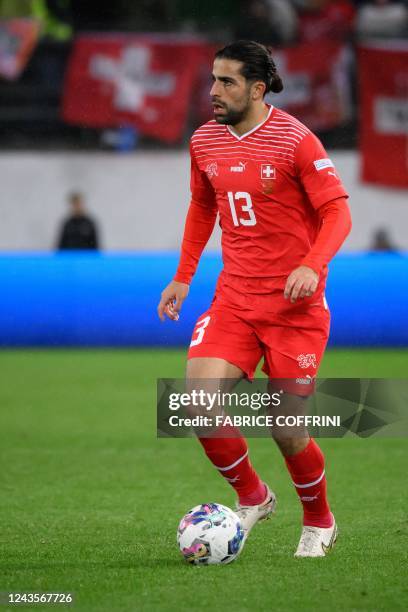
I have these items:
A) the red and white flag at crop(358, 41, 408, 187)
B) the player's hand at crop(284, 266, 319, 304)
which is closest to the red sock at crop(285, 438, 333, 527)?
the player's hand at crop(284, 266, 319, 304)

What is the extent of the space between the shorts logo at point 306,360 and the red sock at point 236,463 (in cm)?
41

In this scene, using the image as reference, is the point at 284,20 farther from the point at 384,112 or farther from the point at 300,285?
the point at 300,285

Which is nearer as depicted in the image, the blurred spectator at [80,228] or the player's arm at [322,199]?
the player's arm at [322,199]

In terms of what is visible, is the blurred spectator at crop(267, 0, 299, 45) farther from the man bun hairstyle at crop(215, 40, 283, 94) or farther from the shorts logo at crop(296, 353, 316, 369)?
the shorts logo at crop(296, 353, 316, 369)

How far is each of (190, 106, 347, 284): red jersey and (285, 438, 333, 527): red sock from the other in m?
0.73

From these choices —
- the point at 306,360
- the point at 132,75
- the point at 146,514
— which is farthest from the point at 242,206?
the point at 132,75

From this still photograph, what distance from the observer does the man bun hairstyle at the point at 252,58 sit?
501cm

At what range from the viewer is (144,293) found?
43.2 feet

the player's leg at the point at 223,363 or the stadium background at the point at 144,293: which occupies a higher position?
the player's leg at the point at 223,363

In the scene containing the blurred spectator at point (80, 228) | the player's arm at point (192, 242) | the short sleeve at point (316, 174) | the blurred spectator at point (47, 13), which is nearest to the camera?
the short sleeve at point (316, 174)

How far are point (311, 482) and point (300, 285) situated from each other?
34.8 inches

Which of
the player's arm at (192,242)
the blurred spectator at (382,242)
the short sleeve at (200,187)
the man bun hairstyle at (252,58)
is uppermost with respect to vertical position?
the man bun hairstyle at (252,58)

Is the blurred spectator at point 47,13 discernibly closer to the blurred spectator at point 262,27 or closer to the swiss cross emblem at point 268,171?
the blurred spectator at point 262,27

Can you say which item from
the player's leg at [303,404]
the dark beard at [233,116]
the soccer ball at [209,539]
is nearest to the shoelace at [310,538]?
the player's leg at [303,404]
